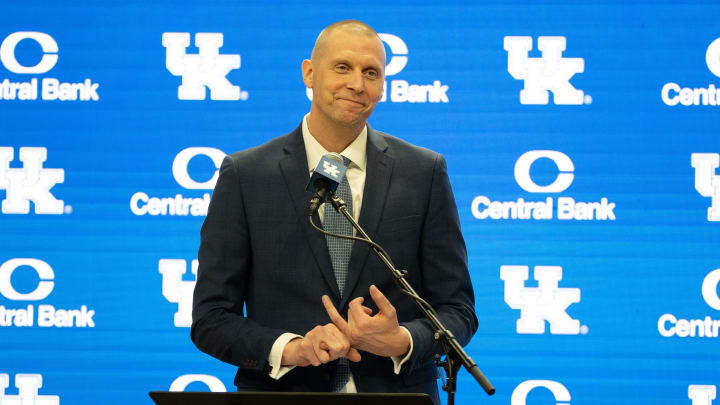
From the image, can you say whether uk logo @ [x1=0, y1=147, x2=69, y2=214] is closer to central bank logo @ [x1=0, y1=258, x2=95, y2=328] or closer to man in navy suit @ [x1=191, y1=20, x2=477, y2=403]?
central bank logo @ [x1=0, y1=258, x2=95, y2=328]

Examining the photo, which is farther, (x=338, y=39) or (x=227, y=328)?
(x=338, y=39)

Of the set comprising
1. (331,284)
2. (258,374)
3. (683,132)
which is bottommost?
(258,374)

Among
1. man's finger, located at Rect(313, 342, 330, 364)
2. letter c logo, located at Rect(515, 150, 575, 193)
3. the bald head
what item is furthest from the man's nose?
letter c logo, located at Rect(515, 150, 575, 193)

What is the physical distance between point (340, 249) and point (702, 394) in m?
2.10

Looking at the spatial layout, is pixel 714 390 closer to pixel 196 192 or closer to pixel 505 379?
pixel 505 379

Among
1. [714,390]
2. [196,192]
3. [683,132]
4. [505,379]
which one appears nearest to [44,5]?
[196,192]

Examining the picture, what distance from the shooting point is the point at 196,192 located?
11.9 ft

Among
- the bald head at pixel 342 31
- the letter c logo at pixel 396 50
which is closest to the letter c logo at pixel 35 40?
the letter c logo at pixel 396 50

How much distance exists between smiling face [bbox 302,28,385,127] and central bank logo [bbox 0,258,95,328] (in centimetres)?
199

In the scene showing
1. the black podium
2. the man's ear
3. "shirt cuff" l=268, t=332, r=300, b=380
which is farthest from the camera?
the man's ear

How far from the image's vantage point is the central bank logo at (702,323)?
351 centimetres

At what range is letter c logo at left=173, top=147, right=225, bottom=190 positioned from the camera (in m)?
3.64

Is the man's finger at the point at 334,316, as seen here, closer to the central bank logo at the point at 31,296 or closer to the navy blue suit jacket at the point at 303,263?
the navy blue suit jacket at the point at 303,263

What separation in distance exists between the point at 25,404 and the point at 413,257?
2.28m
